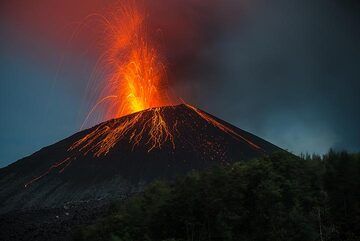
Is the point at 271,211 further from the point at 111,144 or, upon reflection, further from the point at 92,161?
the point at 111,144

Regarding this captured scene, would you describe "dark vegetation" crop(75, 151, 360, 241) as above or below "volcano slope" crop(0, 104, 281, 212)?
below

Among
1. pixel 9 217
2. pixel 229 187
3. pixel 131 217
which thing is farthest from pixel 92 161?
pixel 229 187

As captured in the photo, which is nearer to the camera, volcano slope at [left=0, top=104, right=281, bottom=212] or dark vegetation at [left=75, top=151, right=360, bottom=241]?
dark vegetation at [left=75, top=151, right=360, bottom=241]

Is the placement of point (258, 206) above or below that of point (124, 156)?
below

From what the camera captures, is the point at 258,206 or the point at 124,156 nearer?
the point at 258,206

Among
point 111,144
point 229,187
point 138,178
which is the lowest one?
point 229,187
